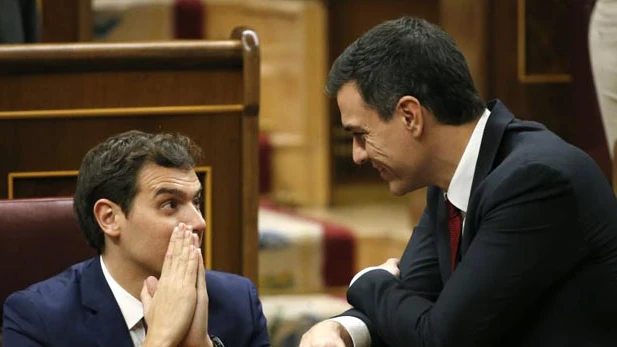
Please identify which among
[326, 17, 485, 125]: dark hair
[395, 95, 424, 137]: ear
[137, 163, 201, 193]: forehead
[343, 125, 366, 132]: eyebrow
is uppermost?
[326, 17, 485, 125]: dark hair

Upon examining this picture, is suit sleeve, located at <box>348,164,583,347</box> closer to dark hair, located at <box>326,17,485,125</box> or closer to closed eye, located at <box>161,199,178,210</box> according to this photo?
dark hair, located at <box>326,17,485,125</box>

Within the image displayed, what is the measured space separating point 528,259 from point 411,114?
0.36 metres

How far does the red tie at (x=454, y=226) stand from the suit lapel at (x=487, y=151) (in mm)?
72

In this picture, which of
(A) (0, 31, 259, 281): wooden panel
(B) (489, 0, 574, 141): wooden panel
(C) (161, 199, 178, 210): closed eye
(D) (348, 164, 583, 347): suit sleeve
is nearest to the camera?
(D) (348, 164, 583, 347): suit sleeve

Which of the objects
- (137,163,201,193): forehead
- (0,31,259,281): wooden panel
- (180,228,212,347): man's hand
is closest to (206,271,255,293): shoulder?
(180,228,212,347): man's hand

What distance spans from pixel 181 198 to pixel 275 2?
3805 mm

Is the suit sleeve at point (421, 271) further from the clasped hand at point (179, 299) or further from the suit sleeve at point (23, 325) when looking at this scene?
the suit sleeve at point (23, 325)

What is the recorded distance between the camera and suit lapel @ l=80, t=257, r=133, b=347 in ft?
8.43

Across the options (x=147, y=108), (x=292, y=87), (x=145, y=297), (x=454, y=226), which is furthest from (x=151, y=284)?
(x=292, y=87)

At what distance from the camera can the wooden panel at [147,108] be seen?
3510 millimetres

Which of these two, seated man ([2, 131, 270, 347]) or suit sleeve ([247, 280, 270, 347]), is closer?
seated man ([2, 131, 270, 347])

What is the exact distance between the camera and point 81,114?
355cm

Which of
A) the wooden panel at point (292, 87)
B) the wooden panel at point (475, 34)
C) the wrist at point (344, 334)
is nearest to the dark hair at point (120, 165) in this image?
the wrist at point (344, 334)

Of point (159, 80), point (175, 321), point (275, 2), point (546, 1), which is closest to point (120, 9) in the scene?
point (275, 2)
